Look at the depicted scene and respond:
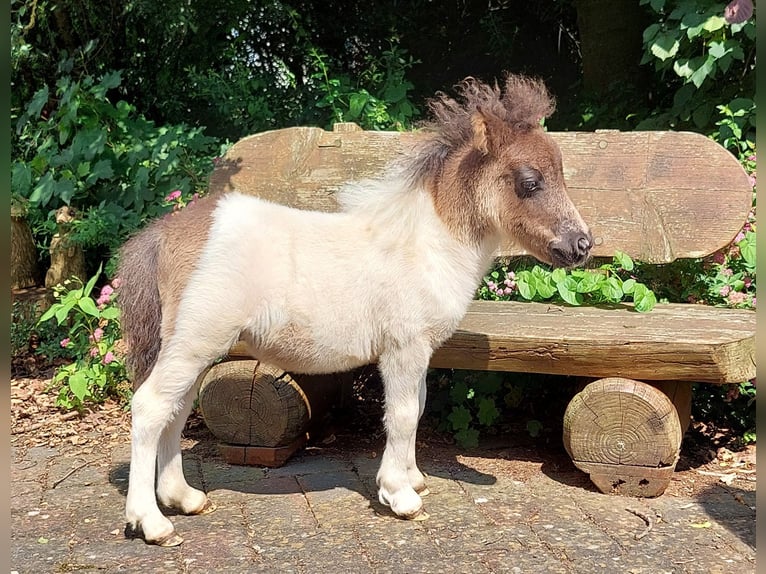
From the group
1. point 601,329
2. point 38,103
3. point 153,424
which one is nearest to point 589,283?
point 601,329

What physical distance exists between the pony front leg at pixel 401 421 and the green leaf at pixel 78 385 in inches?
88.7

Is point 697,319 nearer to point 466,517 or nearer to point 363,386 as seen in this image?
point 466,517

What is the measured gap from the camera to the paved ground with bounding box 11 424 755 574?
3.30 meters

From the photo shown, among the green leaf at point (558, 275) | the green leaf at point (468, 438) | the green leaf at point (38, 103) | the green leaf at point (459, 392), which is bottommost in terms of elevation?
the green leaf at point (468, 438)

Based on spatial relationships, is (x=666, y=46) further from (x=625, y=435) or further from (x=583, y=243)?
(x=625, y=435)

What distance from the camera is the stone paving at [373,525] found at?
330 centimetres

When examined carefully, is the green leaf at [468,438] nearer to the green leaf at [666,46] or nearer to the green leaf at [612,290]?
the green leaf at [612,290]

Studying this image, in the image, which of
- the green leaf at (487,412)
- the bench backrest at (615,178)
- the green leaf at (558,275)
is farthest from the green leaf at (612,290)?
the green leaf at (487,412)

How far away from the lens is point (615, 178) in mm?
4910

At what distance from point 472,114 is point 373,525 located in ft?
5.79

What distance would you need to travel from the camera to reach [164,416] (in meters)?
3.35

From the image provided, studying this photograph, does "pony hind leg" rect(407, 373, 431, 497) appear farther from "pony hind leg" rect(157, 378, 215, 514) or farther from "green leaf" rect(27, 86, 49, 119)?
"green leaf" rect(27, 86, 49, 119)

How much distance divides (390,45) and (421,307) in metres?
4.88

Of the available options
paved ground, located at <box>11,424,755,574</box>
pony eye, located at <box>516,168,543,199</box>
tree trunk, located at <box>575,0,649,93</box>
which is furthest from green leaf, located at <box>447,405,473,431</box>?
tree trunk, located at <box>575,0,649,93</box>
